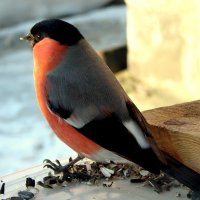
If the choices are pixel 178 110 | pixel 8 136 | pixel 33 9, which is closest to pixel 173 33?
pixel 8 136

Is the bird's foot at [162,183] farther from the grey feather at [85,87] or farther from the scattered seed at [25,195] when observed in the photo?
the scattered seed at [25,195]

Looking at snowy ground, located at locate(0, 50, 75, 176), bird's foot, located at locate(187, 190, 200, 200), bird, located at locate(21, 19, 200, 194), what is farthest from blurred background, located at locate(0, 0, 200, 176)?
bird's foot, located at locate(187, 190, 200, 200)

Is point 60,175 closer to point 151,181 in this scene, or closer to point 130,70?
point 151,181

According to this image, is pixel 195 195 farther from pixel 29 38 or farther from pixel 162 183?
pixel 29 38

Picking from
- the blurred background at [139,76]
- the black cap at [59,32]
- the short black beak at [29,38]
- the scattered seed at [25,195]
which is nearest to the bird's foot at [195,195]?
the scattered seed at [25,195]

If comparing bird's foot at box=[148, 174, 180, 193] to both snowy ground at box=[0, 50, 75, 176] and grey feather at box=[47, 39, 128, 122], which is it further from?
snowy ground at box=[0, 50, 75, 176]
